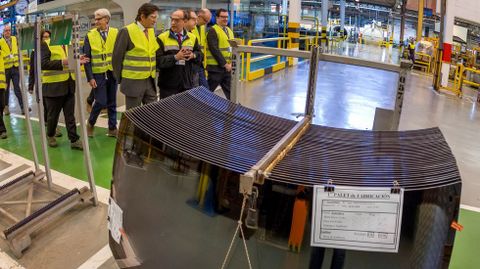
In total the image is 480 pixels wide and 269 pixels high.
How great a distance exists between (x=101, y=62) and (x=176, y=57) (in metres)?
1.41

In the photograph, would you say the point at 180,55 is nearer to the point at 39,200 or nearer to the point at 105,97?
the point at 105,97

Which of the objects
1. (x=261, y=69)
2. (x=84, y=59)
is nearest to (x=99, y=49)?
(x=84, y=59)

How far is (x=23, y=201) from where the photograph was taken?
312 cm

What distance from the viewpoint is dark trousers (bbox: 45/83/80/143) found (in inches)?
169

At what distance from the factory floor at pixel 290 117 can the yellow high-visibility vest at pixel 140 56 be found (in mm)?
974

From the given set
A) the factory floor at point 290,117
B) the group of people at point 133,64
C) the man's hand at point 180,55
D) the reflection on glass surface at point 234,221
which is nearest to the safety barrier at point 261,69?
the factory floor at point 290,117

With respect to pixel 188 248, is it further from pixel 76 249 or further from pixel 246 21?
pixel 246 21

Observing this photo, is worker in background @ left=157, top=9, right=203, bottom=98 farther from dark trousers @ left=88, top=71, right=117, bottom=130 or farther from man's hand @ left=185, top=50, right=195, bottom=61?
dark trousers @ left=88, top=71, right=117, bottom=130

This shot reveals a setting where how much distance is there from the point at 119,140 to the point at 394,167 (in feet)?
3.26

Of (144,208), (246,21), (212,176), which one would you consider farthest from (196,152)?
(246,21)

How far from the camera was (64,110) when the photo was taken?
443 cm

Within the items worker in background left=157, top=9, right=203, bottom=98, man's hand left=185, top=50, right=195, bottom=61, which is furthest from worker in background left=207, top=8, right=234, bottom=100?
man's hand left=185, top=50, right=195, bottom=61

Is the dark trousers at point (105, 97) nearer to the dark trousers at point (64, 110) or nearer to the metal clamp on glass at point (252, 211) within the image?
the dark trousers at point (64, 110)

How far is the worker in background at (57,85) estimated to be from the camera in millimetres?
4051
